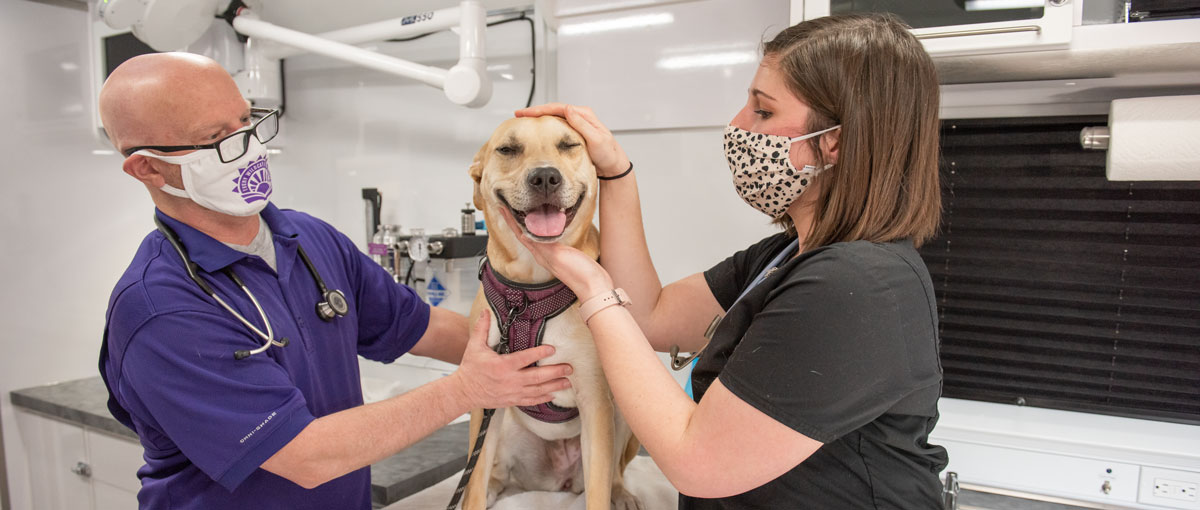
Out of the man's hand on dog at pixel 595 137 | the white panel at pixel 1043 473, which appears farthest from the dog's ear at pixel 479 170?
the white panel at pixel 1043 473

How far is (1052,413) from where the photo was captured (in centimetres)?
171

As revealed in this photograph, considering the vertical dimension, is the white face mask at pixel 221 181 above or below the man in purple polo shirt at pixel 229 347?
above

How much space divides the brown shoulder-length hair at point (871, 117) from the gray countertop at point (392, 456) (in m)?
1.19

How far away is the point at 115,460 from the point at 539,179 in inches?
79.8

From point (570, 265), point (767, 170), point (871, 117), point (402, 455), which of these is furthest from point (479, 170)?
point (402, 455)

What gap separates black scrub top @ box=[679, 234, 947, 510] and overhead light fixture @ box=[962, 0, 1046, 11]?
65 cm

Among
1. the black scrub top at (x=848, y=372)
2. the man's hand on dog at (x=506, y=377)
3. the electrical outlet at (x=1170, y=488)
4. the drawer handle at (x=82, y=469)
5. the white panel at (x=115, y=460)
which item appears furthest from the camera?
the drawer handle at (x=82, y=469)

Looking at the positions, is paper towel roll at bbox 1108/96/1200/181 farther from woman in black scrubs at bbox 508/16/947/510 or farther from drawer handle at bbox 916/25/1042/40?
woman in black scrubs at bbox 508/16/947/510

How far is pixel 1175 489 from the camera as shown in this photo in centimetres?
152

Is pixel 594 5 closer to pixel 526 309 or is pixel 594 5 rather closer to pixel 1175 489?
pixel 526 309

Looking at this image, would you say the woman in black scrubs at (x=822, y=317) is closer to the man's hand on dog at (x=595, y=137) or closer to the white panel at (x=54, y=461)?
the man's hand on dog at (x=595, y=137)

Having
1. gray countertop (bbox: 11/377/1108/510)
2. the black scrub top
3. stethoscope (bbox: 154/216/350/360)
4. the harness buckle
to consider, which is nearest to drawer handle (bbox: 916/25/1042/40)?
the black scrub top

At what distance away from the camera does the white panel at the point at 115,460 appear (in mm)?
2109

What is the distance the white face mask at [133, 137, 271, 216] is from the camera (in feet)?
3.62
